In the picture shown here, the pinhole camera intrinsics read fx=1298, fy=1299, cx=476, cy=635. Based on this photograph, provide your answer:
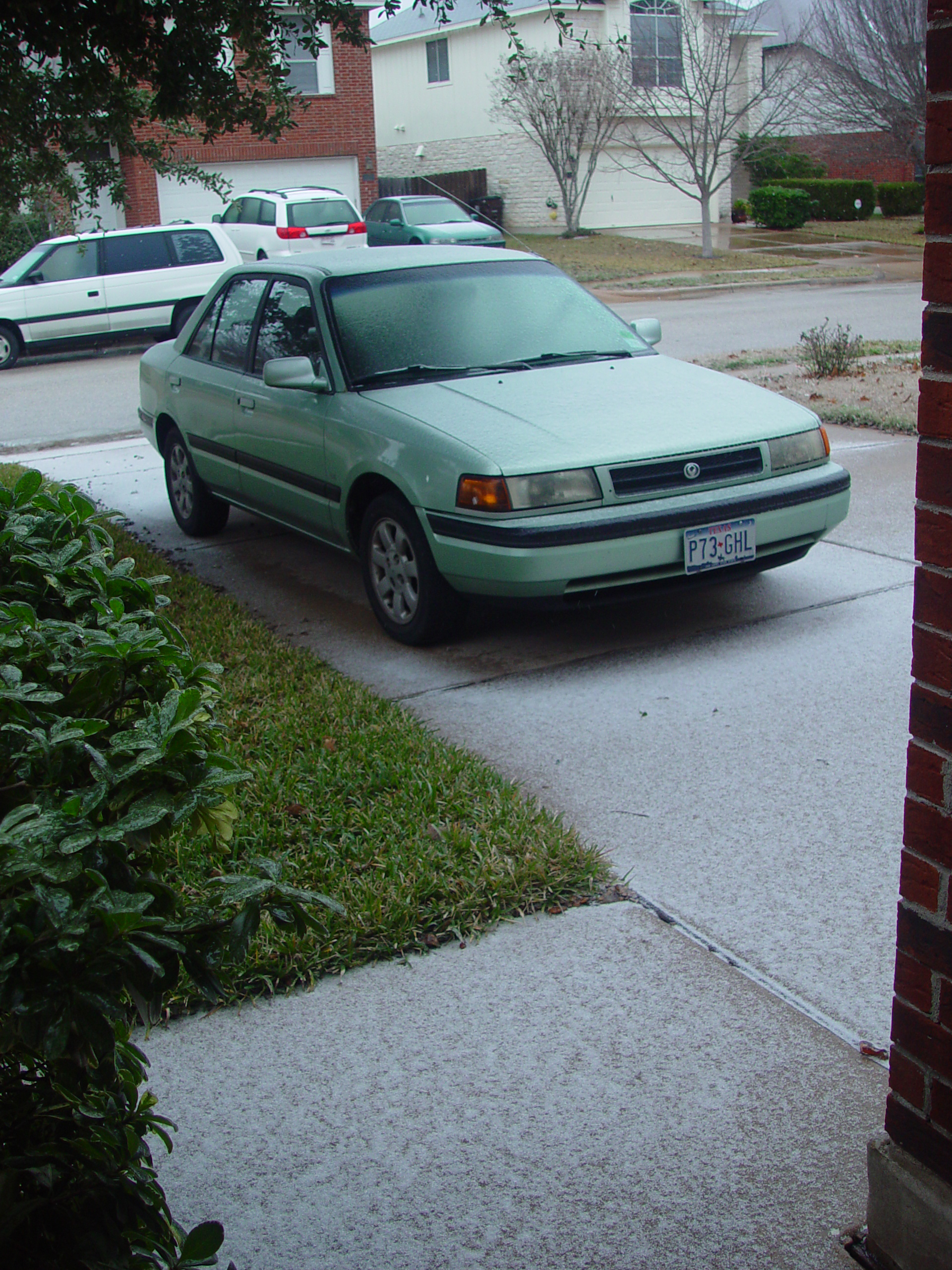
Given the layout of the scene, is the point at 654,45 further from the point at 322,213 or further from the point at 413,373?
the point at 413,373

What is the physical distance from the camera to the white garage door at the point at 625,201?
37125 mm

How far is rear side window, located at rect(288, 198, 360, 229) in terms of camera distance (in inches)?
930

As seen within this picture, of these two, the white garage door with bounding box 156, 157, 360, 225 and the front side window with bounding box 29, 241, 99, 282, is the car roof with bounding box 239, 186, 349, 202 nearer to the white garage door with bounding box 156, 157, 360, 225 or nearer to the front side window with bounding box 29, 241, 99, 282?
the white garage door with bounding box 156, 157, 360, 225

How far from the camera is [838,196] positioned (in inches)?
1539

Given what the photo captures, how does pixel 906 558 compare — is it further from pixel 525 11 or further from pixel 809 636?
pixel 525 11

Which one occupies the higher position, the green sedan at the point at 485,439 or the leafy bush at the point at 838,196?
the leafy bush at the point at 838,196

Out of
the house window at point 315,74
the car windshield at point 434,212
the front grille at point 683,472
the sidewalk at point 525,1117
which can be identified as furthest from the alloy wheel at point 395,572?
the house window at point 315,74

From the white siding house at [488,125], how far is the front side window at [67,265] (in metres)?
20.4

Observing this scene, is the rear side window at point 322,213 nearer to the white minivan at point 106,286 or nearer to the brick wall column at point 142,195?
the white minivan at point 106,286

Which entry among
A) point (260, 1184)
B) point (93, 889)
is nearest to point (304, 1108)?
point (260, 1184)

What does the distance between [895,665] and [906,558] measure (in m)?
1.67

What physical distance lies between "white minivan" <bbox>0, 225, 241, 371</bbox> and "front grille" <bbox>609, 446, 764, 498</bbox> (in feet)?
45.3

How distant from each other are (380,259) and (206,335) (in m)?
1.46

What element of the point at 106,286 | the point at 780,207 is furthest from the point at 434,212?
the point at 780,207
